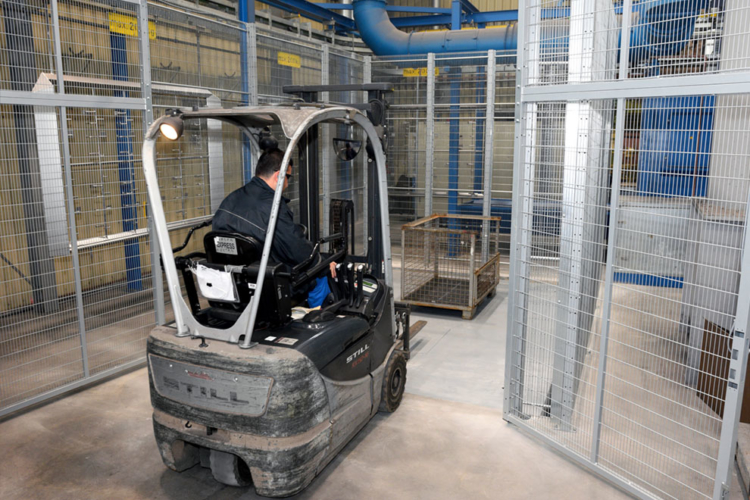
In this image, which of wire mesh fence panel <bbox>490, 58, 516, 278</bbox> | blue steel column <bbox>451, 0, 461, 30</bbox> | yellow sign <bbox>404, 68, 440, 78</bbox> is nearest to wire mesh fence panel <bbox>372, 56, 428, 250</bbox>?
yellow sign <bbox>404, 68, 440, 78</bbox>

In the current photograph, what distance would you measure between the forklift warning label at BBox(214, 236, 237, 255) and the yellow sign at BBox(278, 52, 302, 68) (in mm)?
4286

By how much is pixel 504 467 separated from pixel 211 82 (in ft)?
16.0

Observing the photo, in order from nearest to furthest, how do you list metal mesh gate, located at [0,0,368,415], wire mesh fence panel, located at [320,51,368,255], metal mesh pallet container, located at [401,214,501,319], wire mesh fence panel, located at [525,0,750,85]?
wire mesh fence panel, located at [525,0,750,85]
metal mesh gate, located at [0,0,368,415]
metal mesh pallet container, located at [401,214,501,319]
wire mesh fence panel, located at [320,51,368,255]

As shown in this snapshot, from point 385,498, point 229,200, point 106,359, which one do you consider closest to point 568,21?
point 229,200

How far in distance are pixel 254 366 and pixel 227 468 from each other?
768mm

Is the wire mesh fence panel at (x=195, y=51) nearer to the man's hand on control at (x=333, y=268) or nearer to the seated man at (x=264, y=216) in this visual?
the seated man at (x=264, y=216)

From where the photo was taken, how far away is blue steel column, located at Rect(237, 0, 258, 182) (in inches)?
252

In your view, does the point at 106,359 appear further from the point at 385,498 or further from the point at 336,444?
the point at 385,498

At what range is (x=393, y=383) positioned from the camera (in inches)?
177

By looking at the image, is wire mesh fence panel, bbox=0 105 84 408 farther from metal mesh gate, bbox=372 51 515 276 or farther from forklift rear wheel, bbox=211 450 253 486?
metal mesh gate, bbox=372 51 515 276

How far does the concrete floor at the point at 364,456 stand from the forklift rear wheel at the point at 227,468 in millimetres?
104

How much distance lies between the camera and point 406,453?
12.9ft

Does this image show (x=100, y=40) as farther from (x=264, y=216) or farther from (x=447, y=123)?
(x=447, y=123)

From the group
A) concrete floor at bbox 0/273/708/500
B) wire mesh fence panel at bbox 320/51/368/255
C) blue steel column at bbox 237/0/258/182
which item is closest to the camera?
concrete floor at bbox 0/273/708/500
